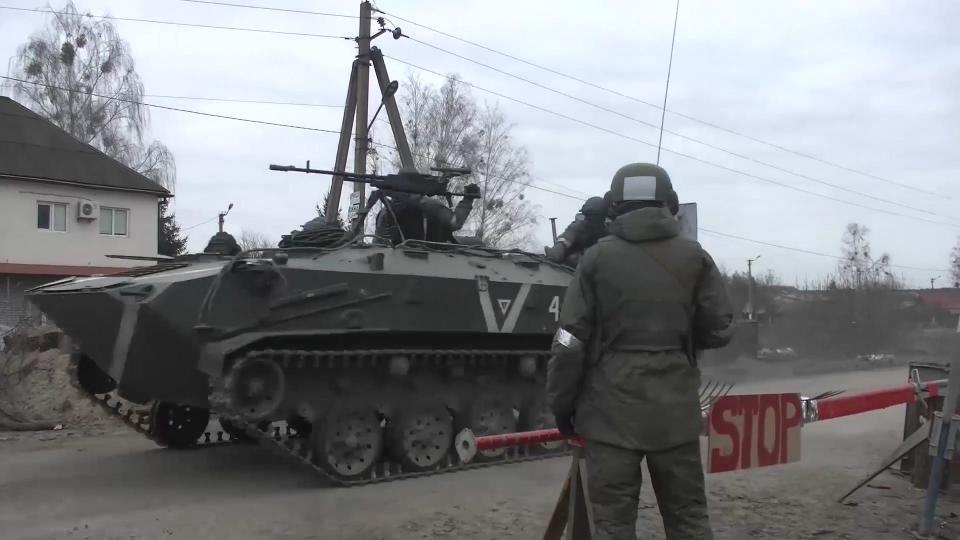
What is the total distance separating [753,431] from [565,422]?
1443 millimetres

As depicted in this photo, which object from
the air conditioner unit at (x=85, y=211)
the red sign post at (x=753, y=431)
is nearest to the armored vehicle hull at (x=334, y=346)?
the red sign post at (x=753, y=431)

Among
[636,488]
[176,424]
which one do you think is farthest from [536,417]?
[636,488]

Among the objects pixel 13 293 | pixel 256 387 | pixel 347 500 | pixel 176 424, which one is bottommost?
pixel 347 500

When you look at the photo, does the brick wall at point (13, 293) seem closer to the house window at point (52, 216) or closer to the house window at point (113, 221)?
the house window at point (52, 216)

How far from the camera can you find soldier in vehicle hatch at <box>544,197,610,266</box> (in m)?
9.66

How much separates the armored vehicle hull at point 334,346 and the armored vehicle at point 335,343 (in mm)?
14

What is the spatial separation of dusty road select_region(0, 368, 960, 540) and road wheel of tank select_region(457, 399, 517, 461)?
1.05ft

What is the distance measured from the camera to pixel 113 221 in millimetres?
30297

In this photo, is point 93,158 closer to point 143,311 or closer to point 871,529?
point 143,311

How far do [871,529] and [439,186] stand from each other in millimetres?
5538

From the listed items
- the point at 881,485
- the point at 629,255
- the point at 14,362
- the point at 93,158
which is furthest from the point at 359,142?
the point at 93,158

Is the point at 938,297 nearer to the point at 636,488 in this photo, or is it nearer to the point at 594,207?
the point at 594,207

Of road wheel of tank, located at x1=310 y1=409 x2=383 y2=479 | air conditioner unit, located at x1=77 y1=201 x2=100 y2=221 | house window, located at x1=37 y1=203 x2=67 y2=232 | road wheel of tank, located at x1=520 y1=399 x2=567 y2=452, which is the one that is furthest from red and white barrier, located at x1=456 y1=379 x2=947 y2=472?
house window, located at x1=37 y1=203 x2=67 y2=232

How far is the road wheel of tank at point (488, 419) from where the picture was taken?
9.04 metres
